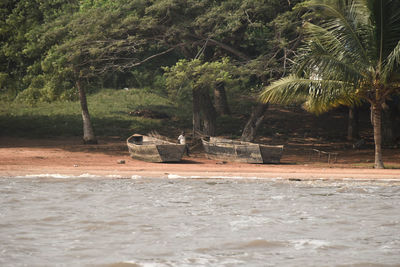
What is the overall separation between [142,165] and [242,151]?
12.9 ft

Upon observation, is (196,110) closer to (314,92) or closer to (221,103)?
(314,92)

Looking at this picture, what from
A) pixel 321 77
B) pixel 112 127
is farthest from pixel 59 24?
pixel 321 77

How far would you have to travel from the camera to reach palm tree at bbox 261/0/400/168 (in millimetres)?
18484

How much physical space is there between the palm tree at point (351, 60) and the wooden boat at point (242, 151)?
2.66 metres

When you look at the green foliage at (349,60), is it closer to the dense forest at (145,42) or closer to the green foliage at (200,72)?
the dense forest at (145,42)

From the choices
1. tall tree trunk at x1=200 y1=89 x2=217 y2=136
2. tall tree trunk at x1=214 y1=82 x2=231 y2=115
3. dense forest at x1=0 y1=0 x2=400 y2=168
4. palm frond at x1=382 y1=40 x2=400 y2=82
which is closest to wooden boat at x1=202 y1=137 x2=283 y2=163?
dense forest at x1=0 y1=0 x2=400 y2=168

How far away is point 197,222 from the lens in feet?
38.8

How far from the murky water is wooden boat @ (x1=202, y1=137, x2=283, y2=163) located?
4528 millimetres

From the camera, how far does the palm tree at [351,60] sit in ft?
60.6

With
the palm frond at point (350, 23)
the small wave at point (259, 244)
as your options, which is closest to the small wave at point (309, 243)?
the small wave at point (259, 244)

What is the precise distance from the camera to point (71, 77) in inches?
995

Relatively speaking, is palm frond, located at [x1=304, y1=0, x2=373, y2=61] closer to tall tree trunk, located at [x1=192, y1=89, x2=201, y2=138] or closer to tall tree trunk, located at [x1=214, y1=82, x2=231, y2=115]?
tall tree trunk, located at [x1=192, y1=89, x2=201, y2=138]

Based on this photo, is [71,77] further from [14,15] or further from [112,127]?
[112,127]

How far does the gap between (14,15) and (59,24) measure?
8.45ft
